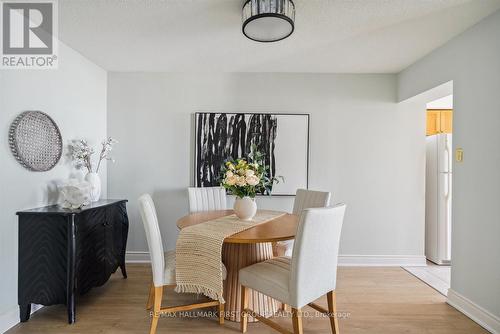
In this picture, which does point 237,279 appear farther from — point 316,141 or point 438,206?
point 438,206

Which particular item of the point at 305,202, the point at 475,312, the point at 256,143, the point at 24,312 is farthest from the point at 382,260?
the point at 24,312

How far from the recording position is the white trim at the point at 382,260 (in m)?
3.46

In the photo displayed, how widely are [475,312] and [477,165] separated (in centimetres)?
118

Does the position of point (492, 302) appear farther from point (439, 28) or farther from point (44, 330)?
point (44, 330)

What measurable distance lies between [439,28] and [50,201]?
12.1 ft

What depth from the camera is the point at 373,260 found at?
3.49m

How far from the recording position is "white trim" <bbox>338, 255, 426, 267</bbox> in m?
3.46

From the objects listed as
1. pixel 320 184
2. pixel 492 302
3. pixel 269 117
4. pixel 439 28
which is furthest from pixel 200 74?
pixel 492 302

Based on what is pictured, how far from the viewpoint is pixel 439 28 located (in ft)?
7.70

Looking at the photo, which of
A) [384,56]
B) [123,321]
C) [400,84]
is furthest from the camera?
[400,84]

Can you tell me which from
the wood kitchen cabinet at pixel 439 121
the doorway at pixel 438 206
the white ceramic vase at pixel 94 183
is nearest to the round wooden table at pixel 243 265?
the white ceramic vase at pixel 94 183

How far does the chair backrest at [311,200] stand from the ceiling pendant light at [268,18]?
1.48 m

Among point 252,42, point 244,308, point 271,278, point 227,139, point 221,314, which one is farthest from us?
point 227,139

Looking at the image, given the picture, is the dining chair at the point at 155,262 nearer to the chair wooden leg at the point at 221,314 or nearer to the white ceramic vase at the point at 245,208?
the chair wooden leg at the point at 221,314
